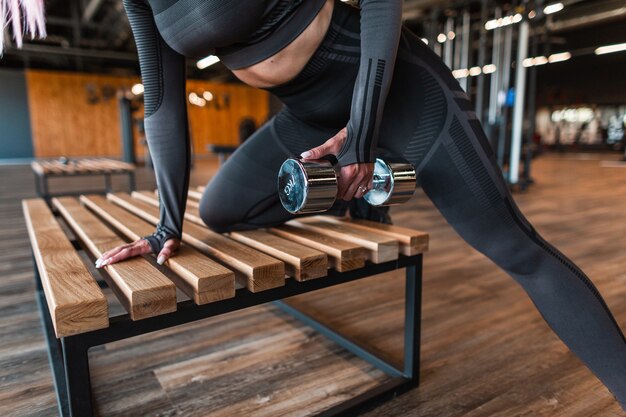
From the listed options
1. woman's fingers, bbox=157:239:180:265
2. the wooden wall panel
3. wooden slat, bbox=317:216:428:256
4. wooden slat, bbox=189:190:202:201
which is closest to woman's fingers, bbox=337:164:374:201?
wooden slat, bbox=317:216:428:256

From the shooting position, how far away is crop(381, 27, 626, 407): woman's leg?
865 mm

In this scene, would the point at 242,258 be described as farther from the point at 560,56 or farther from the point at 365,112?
the point at 560,56

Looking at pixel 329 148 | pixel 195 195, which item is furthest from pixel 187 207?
pixel 329 148

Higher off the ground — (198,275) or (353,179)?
(353,179)

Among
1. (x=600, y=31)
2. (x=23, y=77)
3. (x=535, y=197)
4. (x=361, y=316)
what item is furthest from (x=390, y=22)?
(x=23, y=77)

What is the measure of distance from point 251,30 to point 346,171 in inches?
14.0

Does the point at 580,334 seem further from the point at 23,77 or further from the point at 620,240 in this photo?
the point at 23,77

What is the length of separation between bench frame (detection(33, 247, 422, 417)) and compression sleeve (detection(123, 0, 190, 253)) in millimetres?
220

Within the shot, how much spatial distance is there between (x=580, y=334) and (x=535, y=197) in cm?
422

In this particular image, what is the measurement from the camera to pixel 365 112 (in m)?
0.78

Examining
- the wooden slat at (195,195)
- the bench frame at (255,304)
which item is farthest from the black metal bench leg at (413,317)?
the wooden slat at (195,195)

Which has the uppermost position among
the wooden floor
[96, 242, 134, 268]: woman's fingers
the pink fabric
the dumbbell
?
the pink fabric

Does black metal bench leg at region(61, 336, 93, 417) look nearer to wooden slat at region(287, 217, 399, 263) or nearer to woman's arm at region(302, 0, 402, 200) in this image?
woman's arm at region(302, 0, 402, 200)

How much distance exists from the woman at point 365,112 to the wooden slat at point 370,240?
15 cm
